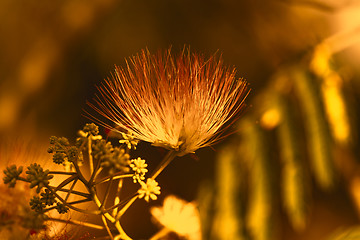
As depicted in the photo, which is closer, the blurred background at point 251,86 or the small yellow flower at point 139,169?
the small yellow flower at point 139,169

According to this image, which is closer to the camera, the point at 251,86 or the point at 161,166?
the point at 161,166

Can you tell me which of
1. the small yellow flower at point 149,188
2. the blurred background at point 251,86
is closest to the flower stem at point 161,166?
the small yellow flower at point 149,188

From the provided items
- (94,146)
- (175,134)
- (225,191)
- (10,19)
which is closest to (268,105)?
(225,191)

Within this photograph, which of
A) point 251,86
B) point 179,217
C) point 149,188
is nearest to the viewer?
point 149,188

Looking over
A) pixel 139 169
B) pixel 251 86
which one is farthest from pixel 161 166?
pixel 251 86

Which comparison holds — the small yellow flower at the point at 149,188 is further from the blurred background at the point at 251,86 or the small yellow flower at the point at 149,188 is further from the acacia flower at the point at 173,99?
the blurred background at the point at 251,86

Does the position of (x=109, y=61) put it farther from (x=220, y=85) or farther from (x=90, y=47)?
(x=220, y=85)

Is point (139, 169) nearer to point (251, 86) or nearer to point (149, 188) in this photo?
point (149, 188)
